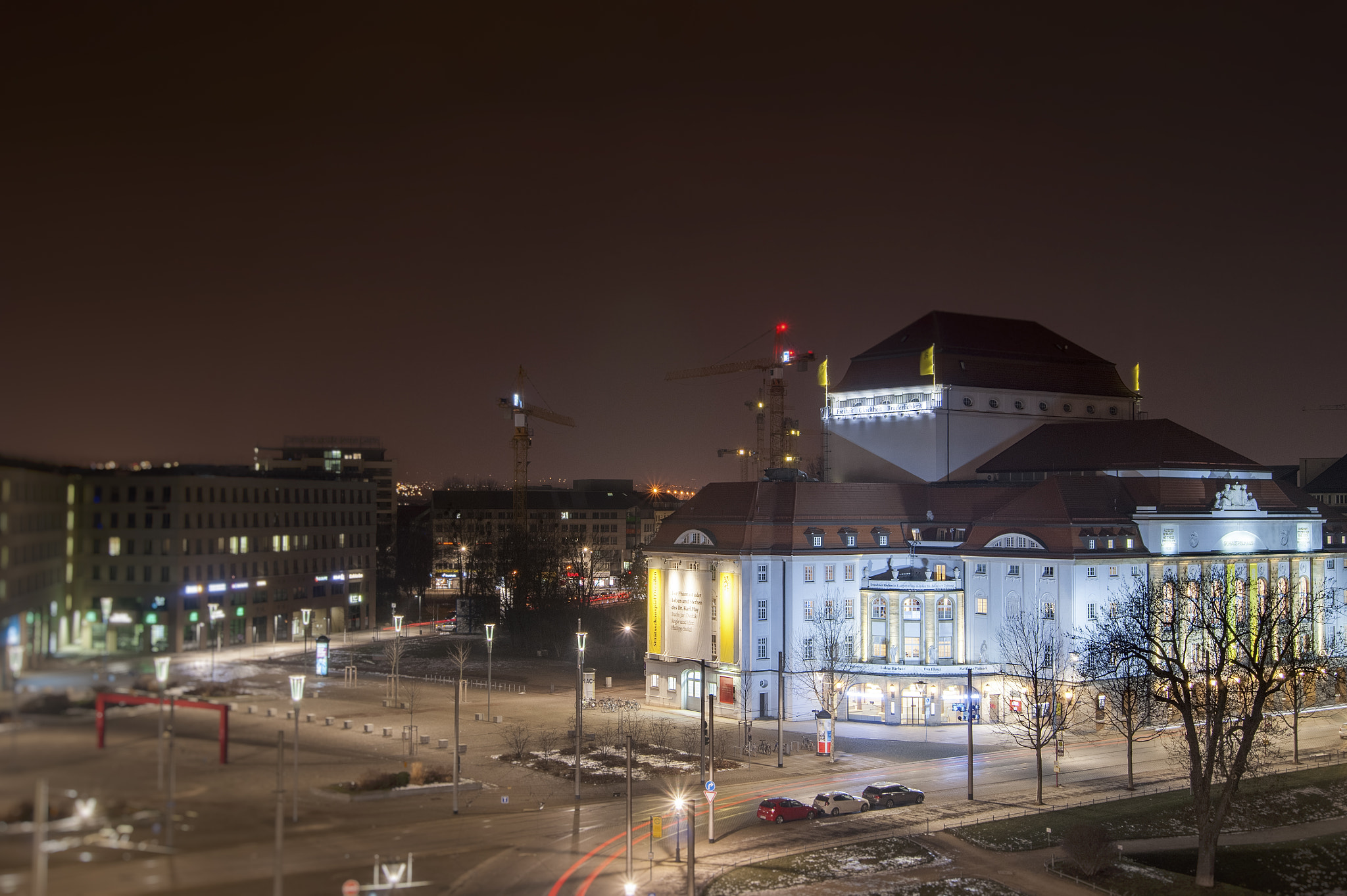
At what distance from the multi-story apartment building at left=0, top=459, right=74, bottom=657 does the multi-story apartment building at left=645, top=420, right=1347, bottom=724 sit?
57.1 meters

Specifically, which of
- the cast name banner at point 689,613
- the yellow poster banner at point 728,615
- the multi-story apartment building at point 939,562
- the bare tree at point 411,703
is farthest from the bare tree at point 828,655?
the bare tree at point 411,703

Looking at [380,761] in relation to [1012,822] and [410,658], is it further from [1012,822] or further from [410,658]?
[410,658]

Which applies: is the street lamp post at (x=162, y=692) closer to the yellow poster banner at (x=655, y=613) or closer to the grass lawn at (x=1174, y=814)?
the grass lawn at (x=1174, y=814)

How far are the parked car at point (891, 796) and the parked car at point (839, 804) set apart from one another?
1.77ft

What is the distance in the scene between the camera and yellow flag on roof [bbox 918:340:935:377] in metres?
98.9

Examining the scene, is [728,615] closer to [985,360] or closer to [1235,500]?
[985,360]

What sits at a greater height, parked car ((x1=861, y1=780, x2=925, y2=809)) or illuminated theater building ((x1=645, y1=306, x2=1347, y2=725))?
illuminated theater building ((x1=645, y1=306, x2=1347, y2=725))

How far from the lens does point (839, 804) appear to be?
171ft

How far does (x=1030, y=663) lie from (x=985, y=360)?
1345 inches


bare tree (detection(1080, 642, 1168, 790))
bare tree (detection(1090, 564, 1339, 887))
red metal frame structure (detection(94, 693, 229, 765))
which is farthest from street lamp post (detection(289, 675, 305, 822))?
bare tree (detection(1080, 642, 1168, 790))

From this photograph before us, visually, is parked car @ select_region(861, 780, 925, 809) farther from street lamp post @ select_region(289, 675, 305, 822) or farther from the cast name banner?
street lamp post @ select_region(289, 675, 305, 822)

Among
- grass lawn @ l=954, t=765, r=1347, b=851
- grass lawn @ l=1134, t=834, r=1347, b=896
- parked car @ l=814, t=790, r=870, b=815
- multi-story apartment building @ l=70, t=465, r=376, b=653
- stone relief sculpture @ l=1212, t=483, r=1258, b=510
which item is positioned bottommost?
grass lawn @ l=1134, t=834, r=1347, b=896

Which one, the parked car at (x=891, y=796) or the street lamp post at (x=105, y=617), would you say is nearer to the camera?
the street lamp post at (x=105, y=617)

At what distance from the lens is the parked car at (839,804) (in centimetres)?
5162
